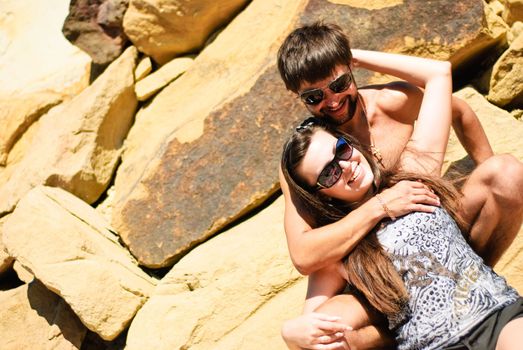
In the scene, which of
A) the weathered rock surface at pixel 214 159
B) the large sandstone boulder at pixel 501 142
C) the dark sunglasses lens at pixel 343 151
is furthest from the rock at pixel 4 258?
the large sandstone boulder at pixel 501 142

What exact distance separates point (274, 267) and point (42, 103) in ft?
9.47

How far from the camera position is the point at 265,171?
175 inches

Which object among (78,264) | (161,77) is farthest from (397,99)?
(161,77)

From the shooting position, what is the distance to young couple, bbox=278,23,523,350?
274cm

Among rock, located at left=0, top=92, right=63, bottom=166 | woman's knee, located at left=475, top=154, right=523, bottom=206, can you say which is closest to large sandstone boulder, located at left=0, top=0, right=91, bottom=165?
rock, located at left=0, top=92, right=63, bottom=166

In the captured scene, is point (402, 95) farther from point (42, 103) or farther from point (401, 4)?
point (42, 103)

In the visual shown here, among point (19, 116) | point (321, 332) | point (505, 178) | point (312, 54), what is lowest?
point (19, 116)

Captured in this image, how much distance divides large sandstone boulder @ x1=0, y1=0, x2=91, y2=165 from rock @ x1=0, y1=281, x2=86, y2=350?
5.23 feet

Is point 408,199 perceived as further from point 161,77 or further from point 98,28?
point 98,28

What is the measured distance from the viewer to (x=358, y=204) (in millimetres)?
3094

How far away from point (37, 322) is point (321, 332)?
94.6 inches

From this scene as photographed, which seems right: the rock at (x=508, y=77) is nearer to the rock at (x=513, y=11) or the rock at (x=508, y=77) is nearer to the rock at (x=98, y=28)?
the rock at (x=513, y=11)

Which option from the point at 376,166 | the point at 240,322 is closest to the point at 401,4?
the point at 376,166

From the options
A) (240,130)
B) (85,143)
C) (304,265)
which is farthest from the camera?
(85,143)
